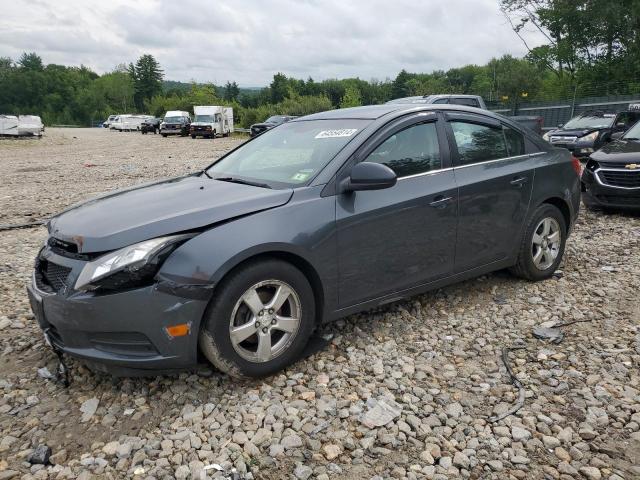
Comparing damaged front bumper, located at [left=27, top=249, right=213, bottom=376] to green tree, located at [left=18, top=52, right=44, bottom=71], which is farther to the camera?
green tree, located at [left=18, top=52, right=44, bottom=71]

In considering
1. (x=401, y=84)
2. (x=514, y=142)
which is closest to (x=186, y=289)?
(x=514, y=142)

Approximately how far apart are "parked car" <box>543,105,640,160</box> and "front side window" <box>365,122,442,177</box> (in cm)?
991

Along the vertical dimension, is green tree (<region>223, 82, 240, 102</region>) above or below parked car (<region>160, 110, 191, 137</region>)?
above

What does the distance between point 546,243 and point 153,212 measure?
3.57 meters

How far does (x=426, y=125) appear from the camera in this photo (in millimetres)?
4109

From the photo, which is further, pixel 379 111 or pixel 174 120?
pixel 174 120

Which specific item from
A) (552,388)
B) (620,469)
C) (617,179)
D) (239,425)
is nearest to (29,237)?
(239,425)

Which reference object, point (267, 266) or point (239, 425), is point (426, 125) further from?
point (239, 425)

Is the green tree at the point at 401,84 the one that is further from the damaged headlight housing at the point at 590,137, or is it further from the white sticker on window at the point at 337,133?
the white sticker on window at the point at 337,133

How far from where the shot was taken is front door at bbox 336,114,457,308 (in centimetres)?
353

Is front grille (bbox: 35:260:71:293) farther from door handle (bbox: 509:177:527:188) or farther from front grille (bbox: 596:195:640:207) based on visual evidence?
front grille (bbox: 596:195:640:207)

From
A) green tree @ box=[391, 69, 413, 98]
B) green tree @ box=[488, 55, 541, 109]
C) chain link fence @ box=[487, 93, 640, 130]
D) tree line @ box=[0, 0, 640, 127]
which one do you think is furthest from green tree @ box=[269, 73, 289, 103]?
chain link fence @ box=[487, 93, 640, 130]

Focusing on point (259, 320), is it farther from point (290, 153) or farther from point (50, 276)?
point (290, 153)

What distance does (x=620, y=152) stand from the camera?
8.02 metres
